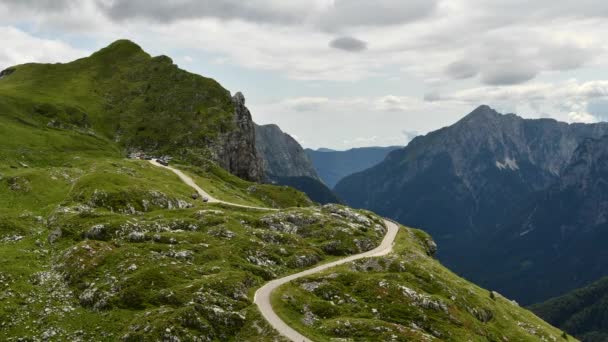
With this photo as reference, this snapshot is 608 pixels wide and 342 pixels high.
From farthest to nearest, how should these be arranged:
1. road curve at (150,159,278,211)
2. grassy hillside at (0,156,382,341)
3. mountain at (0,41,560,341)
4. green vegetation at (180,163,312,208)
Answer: green vegetation at (180,163,312,208) < road curve at (150,159,278,211) < mountain at (0,41,560,341) < grassy hillside at (0,156,382,341)

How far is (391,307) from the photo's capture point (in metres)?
66.9

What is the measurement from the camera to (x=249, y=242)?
268 feet

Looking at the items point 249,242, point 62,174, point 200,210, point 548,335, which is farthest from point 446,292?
point 62,174

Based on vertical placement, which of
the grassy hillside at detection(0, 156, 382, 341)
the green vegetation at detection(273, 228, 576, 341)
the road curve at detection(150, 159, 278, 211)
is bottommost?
the green vegetation at detection(273, 228, 576, 341)

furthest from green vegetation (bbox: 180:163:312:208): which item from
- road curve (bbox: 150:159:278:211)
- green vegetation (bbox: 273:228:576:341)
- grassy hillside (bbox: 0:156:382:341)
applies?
green vegetation (bbox: 273:228:576:341)

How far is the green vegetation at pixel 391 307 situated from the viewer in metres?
59.2

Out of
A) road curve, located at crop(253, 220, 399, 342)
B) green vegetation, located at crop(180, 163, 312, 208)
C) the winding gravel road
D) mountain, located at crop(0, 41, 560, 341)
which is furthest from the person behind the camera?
green vegetation, located at crop(180, 163, 312, 208)

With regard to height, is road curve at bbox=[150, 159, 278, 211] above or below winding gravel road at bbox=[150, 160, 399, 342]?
above

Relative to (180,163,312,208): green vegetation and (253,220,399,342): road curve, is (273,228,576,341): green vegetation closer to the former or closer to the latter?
(253,220,399,342): road curve

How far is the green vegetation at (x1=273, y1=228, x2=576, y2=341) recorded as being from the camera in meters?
59.2

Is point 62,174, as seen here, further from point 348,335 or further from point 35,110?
point 35,110

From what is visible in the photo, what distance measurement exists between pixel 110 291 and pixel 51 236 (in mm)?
22865

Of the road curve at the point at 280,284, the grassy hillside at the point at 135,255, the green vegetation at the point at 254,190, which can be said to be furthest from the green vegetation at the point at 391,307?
the green vegetation at the point at 254,190

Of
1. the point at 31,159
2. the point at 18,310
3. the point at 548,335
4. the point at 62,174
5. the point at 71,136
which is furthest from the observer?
the point at 71,136
